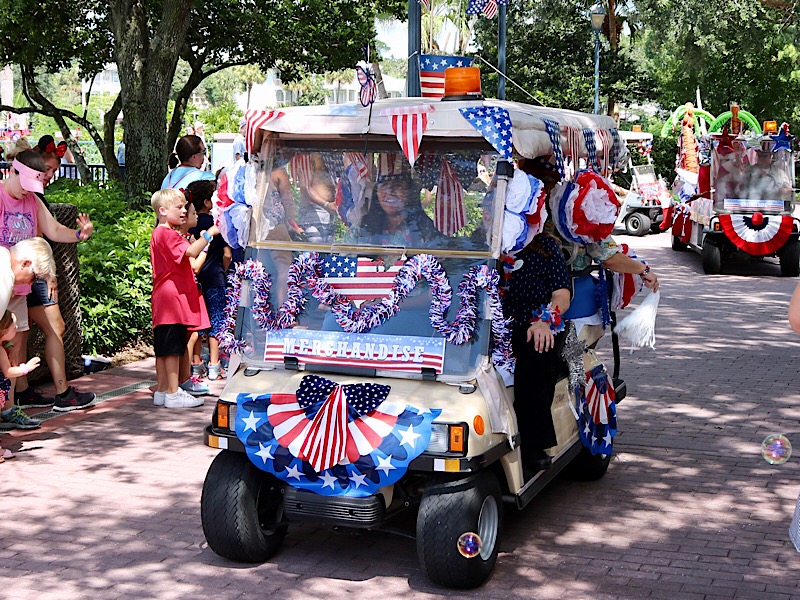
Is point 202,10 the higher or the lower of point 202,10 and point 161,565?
the higher

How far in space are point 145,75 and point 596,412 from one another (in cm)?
881

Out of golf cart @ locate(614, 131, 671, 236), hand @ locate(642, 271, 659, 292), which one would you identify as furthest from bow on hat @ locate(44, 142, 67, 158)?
golf cart @ locate(614, 131, 671, 236)

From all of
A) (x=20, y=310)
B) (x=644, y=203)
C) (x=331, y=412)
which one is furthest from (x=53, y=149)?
(x=644, y=203)

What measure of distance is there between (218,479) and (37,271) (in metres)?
2.33

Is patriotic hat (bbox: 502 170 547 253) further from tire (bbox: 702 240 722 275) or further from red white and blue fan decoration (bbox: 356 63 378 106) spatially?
tire (bbox: 702 240 722 275)

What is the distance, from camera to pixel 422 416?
4.66 m

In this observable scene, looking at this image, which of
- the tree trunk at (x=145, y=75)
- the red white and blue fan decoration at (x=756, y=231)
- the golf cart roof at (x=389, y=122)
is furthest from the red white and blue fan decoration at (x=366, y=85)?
the red white and blue fan decoration at (x=756, y=231)

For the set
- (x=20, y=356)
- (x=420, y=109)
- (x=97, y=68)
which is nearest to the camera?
(x=420, y=109)

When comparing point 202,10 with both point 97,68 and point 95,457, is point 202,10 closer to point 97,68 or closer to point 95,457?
point 97,68

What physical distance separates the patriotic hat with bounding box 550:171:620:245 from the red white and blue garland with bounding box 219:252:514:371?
85 cm

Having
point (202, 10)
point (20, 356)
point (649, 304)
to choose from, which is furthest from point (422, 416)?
point (202, 10)

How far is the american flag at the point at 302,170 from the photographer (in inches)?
212

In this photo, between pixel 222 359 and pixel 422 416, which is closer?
pixel 422 416

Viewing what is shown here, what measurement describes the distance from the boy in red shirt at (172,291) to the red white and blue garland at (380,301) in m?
2.52
